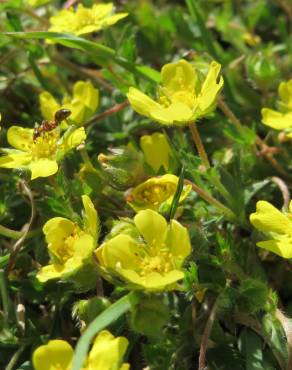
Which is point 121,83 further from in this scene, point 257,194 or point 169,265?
point 169,265

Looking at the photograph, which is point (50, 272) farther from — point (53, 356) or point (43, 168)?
point (43, 168)

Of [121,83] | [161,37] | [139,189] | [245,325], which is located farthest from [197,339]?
[161,37]

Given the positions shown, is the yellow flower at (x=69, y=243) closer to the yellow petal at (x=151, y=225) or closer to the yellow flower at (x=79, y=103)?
the yellow petal at (x=151, y=225)

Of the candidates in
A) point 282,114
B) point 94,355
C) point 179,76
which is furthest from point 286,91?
point 94,355

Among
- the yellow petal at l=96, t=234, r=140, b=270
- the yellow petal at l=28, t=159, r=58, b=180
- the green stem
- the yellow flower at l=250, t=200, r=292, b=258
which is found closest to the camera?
the green stem

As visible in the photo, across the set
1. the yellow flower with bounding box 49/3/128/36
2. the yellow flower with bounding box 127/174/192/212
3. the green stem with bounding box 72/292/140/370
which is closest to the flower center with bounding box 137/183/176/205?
the yellow flower with bounding box 127/174/192/212

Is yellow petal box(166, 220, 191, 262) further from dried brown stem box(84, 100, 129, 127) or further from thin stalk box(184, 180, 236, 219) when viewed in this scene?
dried brown stem box(84, 100, 129, 127)
